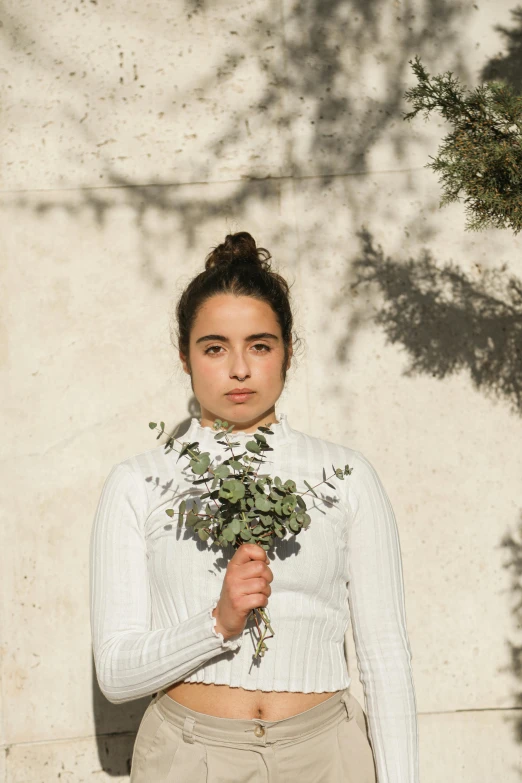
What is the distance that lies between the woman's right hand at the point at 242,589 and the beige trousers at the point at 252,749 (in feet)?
0.94

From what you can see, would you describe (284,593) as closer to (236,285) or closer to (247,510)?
(247,510)

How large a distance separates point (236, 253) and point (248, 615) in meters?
0.94

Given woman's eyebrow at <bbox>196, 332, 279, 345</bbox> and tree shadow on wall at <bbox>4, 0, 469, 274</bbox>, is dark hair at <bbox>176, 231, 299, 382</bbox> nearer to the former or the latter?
woman's eyebrow at <bbox>196, 332, 279, 345</bbox>

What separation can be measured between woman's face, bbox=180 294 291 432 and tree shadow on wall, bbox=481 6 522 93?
1.62 meters

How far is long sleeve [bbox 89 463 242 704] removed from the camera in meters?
1.87

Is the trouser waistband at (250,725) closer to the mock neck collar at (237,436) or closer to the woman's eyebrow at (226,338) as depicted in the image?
the mock neck collar at (237,436)

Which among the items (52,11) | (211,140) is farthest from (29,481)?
(52,11)

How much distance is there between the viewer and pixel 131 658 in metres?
1.92

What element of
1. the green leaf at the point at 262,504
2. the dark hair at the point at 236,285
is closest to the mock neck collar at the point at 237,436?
the dark hair at the point at 236,285

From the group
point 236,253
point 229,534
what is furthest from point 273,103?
point 229,534

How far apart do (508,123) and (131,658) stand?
158 cm

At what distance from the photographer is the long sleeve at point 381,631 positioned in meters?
2.03

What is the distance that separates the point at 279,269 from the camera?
312 centimetres

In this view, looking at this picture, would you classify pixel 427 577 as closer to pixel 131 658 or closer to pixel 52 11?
pixel 131 658
